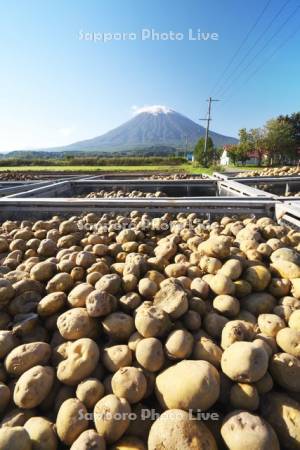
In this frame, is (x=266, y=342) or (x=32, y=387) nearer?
(x=32, y=387)

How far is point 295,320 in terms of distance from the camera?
158 centimetres

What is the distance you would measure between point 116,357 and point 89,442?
39 cm

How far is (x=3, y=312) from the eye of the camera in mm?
1838

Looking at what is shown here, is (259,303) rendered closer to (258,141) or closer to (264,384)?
(264,384)

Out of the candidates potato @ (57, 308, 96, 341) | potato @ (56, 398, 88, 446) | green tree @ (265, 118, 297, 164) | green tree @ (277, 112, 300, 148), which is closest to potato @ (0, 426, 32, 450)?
potato @ (56, 398, 88, 446)

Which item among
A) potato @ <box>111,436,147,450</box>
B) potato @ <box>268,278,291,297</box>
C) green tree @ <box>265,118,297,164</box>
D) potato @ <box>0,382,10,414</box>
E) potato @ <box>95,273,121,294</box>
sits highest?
green tree @ <box>265,118,297,164</box>

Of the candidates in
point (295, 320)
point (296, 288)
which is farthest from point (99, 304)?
point (296, 288)

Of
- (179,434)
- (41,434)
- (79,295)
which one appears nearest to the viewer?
(179,434)

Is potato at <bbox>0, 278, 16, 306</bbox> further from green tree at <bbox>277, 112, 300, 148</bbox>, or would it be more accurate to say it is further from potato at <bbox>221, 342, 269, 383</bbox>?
green tree at <bbox>277, 112, 300, 148</bbox>

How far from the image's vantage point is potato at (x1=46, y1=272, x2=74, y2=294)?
1921mm

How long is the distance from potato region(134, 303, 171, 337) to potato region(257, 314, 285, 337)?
56 centimetres

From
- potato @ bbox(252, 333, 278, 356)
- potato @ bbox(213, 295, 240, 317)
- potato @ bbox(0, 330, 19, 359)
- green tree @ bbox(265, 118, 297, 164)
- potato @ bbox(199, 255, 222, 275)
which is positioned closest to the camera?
potato @ bbox(252, 333, 278, 356)

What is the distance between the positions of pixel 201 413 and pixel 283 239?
5.92 ft

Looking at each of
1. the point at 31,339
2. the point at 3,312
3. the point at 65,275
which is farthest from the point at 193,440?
the point at 3,312
